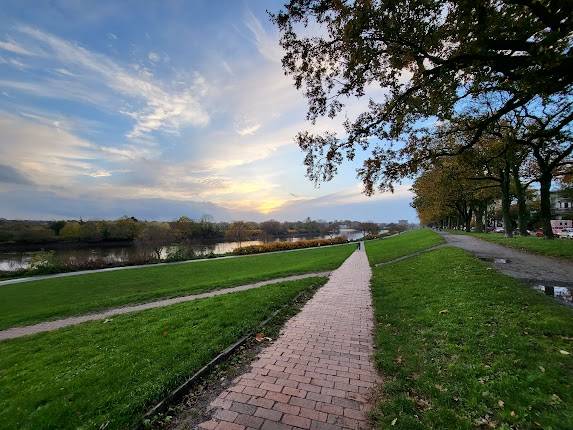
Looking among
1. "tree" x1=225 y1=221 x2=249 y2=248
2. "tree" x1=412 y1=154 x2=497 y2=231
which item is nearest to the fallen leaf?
"tree" x1=412 y1=154 x2=497 y2=231

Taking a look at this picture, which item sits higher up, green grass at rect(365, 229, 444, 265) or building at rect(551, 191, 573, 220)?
building at rect(551, 191, 573, 220)

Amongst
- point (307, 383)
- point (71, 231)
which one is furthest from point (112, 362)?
point (71, 231)

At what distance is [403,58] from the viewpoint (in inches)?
238

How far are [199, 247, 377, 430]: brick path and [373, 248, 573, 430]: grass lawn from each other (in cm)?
31

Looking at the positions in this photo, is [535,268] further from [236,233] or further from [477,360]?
[236,233]

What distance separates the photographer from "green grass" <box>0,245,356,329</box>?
1113cm

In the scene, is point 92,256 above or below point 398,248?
below

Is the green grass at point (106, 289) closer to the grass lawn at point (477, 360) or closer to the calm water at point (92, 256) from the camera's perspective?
the grass lawn at point (477, 360)

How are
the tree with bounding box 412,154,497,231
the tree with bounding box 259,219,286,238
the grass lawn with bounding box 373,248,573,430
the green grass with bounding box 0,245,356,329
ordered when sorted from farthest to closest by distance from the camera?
1. the tree with bounding box 259,219,286,238
2. the tree with bounding box 412,154,497,231
3. the green grass with bounding box 0,245,356,329
4. the grass lawn with bounding box 373,248,573,430

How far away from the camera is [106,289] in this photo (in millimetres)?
15648

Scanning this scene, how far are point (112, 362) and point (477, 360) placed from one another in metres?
5.76

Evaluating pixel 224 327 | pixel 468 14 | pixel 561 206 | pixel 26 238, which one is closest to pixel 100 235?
pixel 26 238

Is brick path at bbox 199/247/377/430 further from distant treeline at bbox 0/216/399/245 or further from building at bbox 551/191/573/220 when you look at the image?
building at bbox 551/191/573/220

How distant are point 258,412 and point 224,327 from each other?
10.0ft
